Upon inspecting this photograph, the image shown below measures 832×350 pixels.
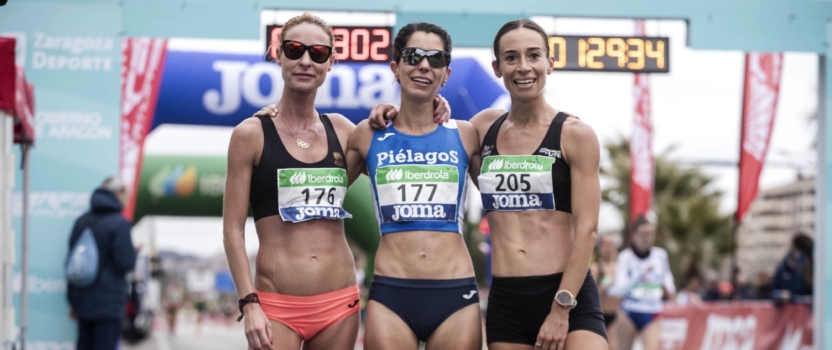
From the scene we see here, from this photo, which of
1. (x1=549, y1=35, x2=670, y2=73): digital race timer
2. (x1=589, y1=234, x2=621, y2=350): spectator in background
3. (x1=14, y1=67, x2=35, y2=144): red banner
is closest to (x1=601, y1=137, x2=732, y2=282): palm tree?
(x1=589, y1=234, x2=621, y2=350): spectator in background

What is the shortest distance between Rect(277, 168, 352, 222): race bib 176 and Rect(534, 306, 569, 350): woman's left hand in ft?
3.41

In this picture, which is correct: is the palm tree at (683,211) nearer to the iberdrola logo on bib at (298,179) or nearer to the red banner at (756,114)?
the red banner at (756,114)

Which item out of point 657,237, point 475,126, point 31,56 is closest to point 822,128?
point 475,126

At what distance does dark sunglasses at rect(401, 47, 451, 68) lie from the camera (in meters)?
4.42

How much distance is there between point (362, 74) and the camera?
37.8ft

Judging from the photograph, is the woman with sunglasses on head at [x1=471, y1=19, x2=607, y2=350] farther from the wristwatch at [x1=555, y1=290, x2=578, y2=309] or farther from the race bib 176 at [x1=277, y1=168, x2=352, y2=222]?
the race bib 176 at [x1=277, y1=168, x2=352, y2=222]

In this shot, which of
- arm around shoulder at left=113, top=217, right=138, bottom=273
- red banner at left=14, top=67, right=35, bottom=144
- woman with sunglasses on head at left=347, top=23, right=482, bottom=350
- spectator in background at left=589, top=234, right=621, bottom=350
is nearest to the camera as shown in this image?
woman with sunglasses on head at left=347, top=23, right=482, bottom=350

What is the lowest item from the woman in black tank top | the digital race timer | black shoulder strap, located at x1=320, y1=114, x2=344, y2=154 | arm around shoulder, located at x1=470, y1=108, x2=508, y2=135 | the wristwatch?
the wristwatch

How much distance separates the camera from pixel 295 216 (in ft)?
14.4

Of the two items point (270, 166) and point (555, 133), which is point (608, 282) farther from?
point (270, 166)

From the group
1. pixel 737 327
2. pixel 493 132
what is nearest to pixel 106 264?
pixel 493 132

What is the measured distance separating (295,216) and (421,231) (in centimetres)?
55

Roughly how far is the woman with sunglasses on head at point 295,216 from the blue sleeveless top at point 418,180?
0.64ft

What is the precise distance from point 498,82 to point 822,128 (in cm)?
381
